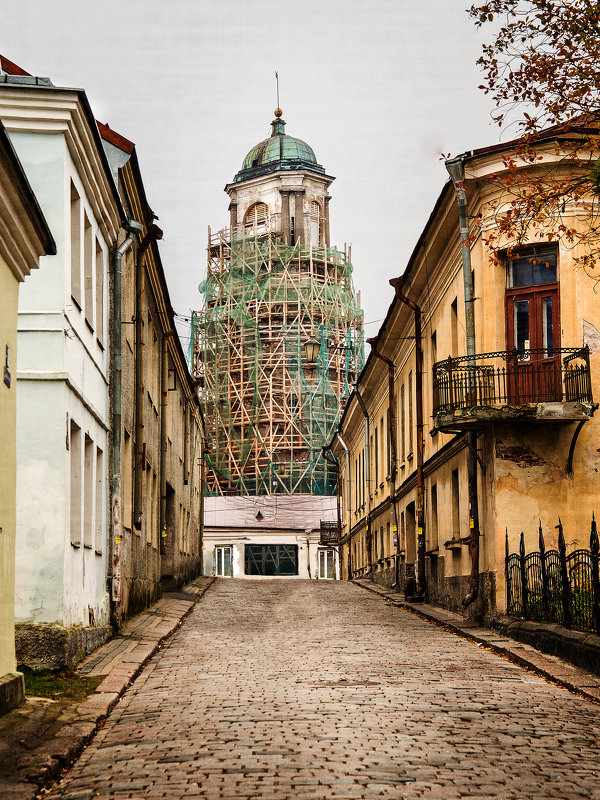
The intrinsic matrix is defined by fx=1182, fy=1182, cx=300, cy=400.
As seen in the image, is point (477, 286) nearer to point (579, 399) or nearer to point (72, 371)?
point (579, 399)

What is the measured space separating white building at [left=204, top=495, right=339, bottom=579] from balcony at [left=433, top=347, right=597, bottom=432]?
45.3m

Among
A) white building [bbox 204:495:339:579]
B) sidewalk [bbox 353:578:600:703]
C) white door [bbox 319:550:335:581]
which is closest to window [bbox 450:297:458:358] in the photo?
sidewalk [bbox 353:578:600:703]

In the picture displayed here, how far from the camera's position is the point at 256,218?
81.8 meters

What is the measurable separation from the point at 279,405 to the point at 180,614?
52518 millimetres

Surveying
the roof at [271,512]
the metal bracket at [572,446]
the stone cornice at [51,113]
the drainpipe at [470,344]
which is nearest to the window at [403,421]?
the drainpipe at [470,344]

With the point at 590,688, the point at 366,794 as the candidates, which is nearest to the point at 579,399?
the point at 590,688

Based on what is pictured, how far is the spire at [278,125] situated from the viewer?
90.2m

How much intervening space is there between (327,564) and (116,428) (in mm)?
48012

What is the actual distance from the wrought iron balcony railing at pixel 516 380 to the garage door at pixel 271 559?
47.4 m

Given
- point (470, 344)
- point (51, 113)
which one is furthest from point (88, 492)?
point (470, 344)

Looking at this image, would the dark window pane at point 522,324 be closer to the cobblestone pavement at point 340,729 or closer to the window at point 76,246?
Answer: the cobblestone pavement at point 340,729

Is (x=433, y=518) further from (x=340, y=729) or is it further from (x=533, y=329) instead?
(x=340, y=729)

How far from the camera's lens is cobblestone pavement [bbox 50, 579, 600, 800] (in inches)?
278

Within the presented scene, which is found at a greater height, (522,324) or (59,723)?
(522,324)
